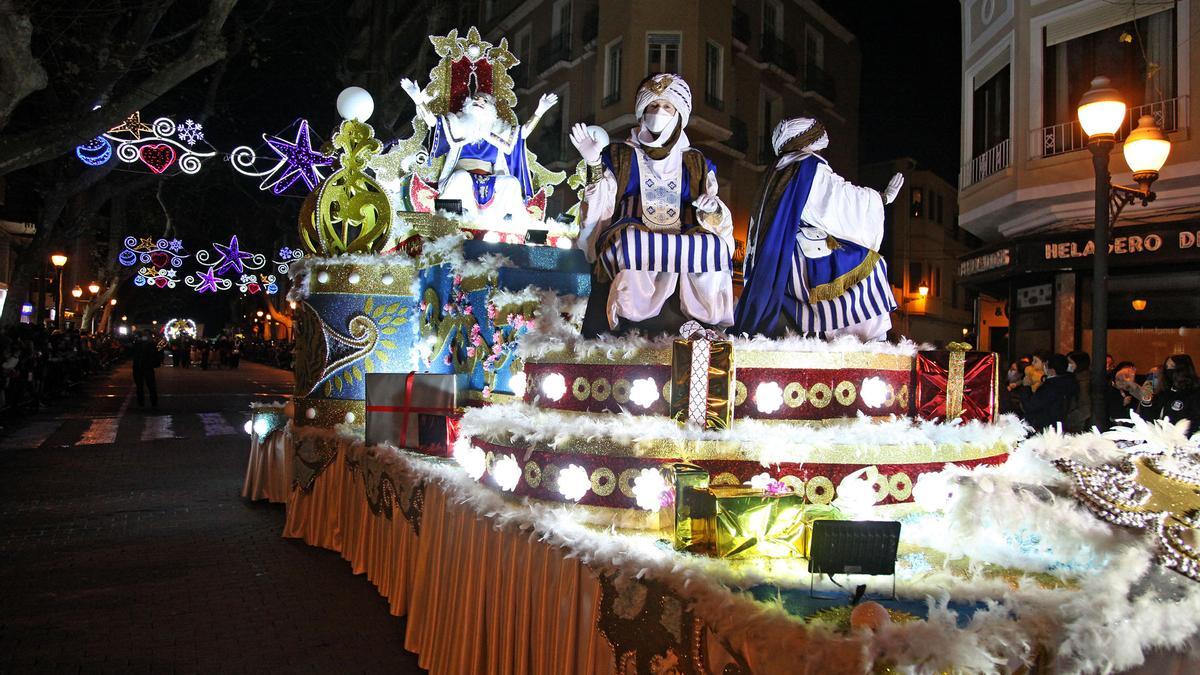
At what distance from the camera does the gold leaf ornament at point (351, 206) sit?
7.06 metres

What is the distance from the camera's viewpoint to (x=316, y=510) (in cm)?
649

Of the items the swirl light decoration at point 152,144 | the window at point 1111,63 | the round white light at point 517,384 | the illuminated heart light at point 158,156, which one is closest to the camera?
the round white light at point 517,384

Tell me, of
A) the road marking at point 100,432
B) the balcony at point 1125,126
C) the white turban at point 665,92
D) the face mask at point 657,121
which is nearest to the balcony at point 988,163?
the balcony at point 1125,126

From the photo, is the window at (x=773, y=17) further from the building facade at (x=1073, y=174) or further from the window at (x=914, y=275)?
the window at (x=914, y=275)

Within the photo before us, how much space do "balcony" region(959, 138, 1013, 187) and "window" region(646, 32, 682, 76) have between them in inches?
336

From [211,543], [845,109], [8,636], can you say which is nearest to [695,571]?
[8,636]

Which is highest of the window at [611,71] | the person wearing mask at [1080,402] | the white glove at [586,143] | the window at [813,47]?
the window at [813,47]

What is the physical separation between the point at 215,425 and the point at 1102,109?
14919 mm

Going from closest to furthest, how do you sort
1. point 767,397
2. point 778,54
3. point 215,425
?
point 767,397, point 215,425, point 778,54

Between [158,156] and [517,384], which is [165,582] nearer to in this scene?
[517,384]

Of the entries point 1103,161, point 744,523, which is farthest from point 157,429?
point 1103,161

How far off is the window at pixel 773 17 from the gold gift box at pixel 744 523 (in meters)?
23.0

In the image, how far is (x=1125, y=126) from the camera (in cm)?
1090

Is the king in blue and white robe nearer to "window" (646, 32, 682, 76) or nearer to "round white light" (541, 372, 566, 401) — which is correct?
"round white light" (541, 372, 566, 401)
